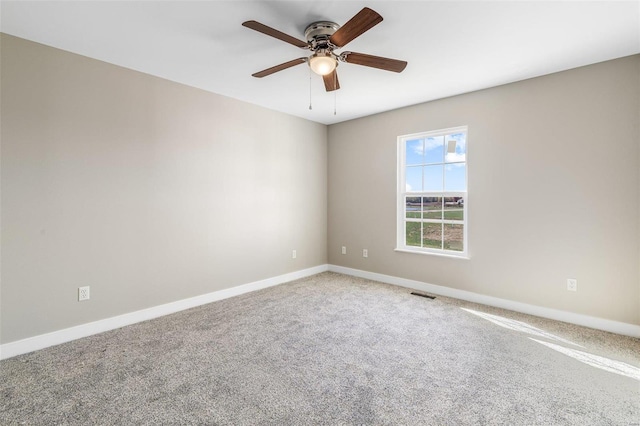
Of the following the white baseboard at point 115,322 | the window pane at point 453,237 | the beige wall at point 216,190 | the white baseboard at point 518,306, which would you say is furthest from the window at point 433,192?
the white baseboard at point 115,322

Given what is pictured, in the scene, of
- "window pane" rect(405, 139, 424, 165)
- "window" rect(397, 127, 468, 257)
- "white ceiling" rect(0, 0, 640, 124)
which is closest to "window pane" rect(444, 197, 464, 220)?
"window" rect(397, 127, 468, 257)

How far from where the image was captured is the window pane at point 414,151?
4133 mm

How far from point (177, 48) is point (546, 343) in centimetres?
404

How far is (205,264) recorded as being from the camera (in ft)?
11.6

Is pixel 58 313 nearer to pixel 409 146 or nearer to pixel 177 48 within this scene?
pixel 177 48

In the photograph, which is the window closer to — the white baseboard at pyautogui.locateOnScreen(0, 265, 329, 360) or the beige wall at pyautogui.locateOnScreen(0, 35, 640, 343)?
the beige wall at pyautogui.locateOnScreen(0, 35, 640, 343)

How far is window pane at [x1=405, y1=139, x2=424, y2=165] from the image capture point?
13.6ft

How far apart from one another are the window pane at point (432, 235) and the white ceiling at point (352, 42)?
1.77m

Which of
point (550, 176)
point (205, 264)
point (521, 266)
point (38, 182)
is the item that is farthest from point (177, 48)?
point (521, 266)

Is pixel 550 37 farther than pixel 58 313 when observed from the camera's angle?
No

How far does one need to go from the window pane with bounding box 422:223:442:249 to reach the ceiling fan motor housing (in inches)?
109

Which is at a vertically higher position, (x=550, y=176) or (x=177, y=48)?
(x=177, y=48)

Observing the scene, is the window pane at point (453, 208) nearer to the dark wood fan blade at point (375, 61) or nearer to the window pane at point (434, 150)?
the window pane at point (434, 150)

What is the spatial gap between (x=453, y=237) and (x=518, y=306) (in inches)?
40.5
